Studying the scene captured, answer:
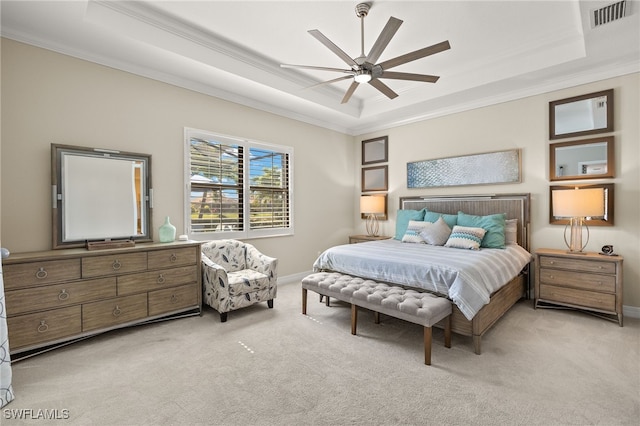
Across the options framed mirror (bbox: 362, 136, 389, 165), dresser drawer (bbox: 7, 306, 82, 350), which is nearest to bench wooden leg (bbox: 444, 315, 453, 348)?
dresser drawer (bbox: 7, 306, 82, 350)

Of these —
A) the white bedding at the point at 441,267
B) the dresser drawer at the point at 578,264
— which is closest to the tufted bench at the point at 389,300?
the white bedding at the point at 441,267

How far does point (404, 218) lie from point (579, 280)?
232 cm

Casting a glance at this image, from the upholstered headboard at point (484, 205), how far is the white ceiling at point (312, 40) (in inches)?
57.5

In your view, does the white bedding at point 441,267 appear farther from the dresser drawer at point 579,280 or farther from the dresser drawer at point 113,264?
the dresser drawer at point 113,264

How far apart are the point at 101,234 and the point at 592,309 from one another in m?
5.45

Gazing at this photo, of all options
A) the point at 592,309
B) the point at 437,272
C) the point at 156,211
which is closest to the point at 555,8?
the point at 437,272

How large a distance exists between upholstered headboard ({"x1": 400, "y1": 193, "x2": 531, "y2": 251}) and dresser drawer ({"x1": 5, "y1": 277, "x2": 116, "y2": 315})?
4.55 meters

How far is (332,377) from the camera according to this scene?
223 centimetres

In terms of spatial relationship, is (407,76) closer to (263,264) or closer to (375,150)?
(263,264)

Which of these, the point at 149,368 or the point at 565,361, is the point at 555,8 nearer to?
the point at 565,361

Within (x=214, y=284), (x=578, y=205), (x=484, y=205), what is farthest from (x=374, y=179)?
(x=214, y=284)

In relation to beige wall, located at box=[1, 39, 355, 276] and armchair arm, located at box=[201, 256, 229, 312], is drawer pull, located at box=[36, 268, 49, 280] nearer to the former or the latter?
beige wall, located at box=[1, 39, 355, 276]

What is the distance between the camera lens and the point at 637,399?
1937mm

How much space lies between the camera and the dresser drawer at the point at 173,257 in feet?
10.3
